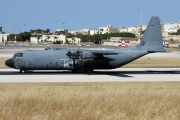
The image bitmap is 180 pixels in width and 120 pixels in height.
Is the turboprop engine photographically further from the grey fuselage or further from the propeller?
the grey fuselage

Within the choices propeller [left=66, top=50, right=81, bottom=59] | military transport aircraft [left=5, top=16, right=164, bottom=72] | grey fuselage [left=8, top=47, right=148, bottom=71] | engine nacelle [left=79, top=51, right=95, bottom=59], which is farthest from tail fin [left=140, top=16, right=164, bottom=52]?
propeller [left=66, top=50, right=81, bottom=59]

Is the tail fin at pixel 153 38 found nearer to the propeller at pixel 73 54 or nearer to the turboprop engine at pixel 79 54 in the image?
the turboprop engine at pixel 79 54

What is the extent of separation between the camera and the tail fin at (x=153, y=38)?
44.2 metres

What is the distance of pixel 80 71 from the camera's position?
43594 mm

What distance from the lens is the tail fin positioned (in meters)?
44.2

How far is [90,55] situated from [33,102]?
24952 millimetres

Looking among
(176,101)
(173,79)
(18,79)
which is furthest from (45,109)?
(173,79)

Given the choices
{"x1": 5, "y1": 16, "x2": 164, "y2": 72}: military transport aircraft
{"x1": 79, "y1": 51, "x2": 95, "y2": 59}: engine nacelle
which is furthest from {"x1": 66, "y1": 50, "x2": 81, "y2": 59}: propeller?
{"x1": 79, "y1": 51, "x2": 95, "y2": 59}: engine nacelle

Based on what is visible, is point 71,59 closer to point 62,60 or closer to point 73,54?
point 73,54

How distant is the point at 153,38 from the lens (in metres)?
44.5

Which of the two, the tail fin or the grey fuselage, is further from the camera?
the tail fin

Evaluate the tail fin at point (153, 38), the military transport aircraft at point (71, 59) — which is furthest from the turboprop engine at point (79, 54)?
the tail fin at point (153, 38)

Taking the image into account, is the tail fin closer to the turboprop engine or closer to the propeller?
the turboprop engine

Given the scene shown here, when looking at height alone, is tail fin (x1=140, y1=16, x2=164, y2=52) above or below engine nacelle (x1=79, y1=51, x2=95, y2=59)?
above
